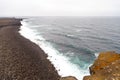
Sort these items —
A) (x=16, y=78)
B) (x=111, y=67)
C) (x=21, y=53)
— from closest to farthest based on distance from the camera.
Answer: (x=111, y=67) → (x=16, y=78) → (x=21, y=53)

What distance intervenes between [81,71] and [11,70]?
38.9 feet

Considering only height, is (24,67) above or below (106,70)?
below

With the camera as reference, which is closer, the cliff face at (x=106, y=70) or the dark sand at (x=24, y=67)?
the cliff face at (x=106, y=70)

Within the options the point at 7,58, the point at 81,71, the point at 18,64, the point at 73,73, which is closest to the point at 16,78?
the point at 18,64

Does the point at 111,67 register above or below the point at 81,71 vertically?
above

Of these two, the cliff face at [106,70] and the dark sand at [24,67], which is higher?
the cliff face at [106,70]

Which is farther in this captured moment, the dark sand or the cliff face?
the dark sand

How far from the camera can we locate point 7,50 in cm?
2734

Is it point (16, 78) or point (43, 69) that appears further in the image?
point (43, 69)

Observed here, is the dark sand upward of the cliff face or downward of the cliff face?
downward

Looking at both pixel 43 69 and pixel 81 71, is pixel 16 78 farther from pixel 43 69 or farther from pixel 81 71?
pixel 81 71

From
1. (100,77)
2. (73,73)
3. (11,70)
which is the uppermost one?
(100,77)

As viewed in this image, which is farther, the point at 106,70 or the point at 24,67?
the point at 24,67

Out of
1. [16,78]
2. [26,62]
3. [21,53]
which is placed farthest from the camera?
[21,53]
